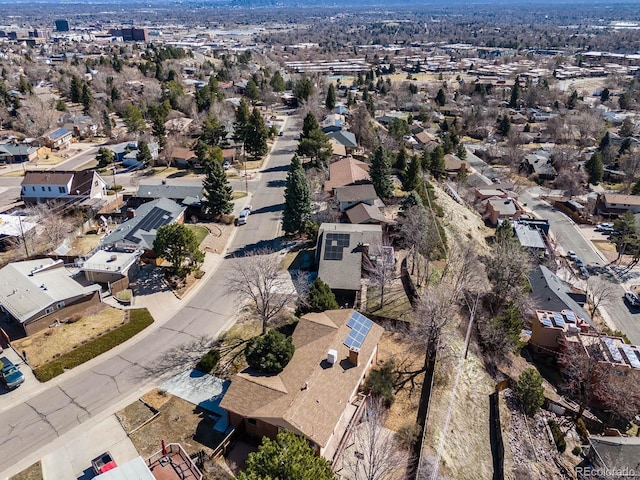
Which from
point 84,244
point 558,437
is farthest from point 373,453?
point 84,244

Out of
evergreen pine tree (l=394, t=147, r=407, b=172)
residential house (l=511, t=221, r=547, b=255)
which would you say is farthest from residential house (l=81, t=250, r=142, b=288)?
residential house (l=511, t=221, r=547, b=255)

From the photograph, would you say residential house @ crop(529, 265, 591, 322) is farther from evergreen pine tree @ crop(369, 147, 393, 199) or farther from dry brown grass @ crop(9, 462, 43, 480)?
dry brown grass @ crop(9, 462, 43, 480)

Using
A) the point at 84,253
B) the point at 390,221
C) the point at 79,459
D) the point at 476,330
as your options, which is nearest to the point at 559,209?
the point at 390,221

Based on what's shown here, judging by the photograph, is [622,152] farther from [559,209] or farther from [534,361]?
[534,361]

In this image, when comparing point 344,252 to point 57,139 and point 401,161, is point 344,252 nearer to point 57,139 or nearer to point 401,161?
point 401,161

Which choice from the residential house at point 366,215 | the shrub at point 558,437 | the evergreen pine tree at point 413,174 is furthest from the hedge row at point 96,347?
the evergreen pine tree at point 413,174

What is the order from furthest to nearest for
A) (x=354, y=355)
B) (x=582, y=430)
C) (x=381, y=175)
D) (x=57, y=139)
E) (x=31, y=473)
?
(x=57, y=139), (x=381, y=175), (x=582, y=430), (x=354, y=355), (x=31, y=473)

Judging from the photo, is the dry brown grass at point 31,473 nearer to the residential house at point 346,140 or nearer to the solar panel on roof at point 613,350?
the solar panel on roof at point 613,350
